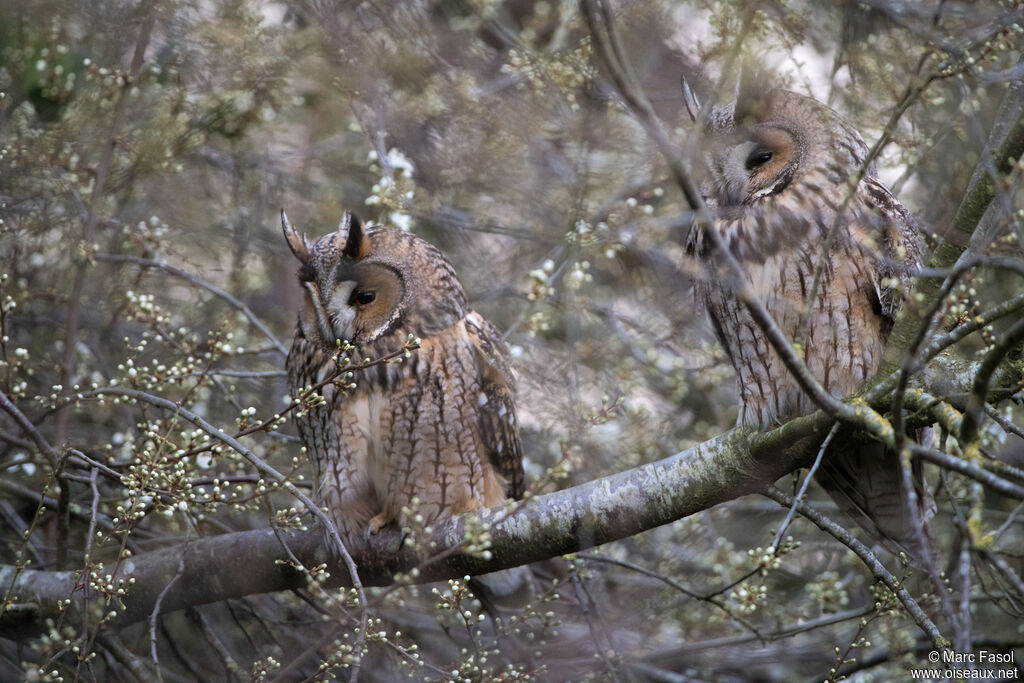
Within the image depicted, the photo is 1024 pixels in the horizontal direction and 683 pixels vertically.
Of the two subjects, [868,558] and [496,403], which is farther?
[496,403]

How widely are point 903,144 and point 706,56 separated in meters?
0.78

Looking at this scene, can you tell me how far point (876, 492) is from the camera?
9.94 feet

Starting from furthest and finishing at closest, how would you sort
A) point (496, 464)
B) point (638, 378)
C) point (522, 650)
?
point (638, 378) → point (496, 464) → point (522, 650)

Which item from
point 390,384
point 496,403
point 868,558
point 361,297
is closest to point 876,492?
point 868,558

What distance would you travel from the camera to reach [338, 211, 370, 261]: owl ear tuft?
9.70ft

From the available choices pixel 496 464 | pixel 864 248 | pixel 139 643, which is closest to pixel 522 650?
pixel 496 464

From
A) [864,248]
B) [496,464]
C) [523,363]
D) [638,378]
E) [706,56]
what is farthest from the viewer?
[638,378]

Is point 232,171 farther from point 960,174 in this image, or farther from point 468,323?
point 960,174

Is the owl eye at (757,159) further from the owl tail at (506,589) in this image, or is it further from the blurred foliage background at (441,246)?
the owl tail at (506,589)

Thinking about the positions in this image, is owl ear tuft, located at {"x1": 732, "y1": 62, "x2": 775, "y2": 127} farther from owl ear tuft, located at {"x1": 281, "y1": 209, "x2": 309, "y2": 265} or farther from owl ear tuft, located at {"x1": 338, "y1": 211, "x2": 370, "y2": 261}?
owl ear tuft, located at {"x1": 281, "y1": 209, "x2": 309, "y2": 265}

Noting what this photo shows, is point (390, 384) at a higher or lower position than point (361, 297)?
lower

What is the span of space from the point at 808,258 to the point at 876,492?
811 millimetres

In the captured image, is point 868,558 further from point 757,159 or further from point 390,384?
point 390,384

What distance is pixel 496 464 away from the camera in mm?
3219
